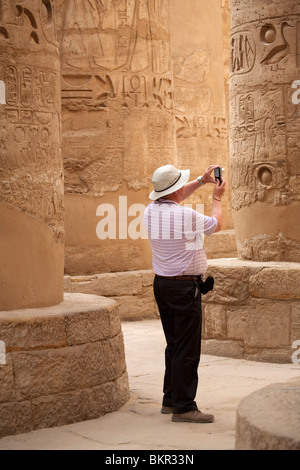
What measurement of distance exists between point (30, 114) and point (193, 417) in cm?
222

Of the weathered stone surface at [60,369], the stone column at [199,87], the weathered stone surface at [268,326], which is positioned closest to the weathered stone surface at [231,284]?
the weathered stone surface at [268,326]

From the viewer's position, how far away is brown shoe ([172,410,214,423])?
5.59m

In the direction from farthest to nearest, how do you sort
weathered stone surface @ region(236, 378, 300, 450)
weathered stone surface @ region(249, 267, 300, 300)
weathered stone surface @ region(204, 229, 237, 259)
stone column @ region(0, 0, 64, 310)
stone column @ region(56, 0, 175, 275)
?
weathered stone surface @ region(204, 229, 237, 259) → stone column @ region(56, 0, 175, 275) → weathered stone surface @ region(249, 267, 300, 300) → stone column @ region(0, 0, 64, 310) → weathered stone surface @ region(236, 378, 300, 450)

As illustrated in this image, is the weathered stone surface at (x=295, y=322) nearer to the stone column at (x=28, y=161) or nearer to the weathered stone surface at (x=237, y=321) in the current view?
the weathered stone surface at (x=237, y=321)

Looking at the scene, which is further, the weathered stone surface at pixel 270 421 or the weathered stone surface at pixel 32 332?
the weathered stone surface at pixel 32 332

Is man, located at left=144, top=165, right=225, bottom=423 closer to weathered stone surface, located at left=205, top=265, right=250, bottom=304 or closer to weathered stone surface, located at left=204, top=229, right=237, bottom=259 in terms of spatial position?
weathered stone surface, located at left=205, top=265, right=250, bottom=304

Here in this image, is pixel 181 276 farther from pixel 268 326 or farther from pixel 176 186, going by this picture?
pixel 268 326

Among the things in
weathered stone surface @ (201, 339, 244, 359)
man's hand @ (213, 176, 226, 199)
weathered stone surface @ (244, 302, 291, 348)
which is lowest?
weathered stone surface @ (201, 339, 244, 359)

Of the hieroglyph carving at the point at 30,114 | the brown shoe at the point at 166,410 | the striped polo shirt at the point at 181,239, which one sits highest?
the hieroglyph carving at the point at 30,114

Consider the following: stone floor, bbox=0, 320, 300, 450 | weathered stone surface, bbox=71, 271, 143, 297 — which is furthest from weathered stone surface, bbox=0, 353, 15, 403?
weathered stone surface, bbox=71, 271, 143, 297

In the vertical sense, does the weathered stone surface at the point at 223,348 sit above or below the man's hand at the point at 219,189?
below

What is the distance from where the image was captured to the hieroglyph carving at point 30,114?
584cm

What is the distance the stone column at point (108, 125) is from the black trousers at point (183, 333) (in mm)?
4419
